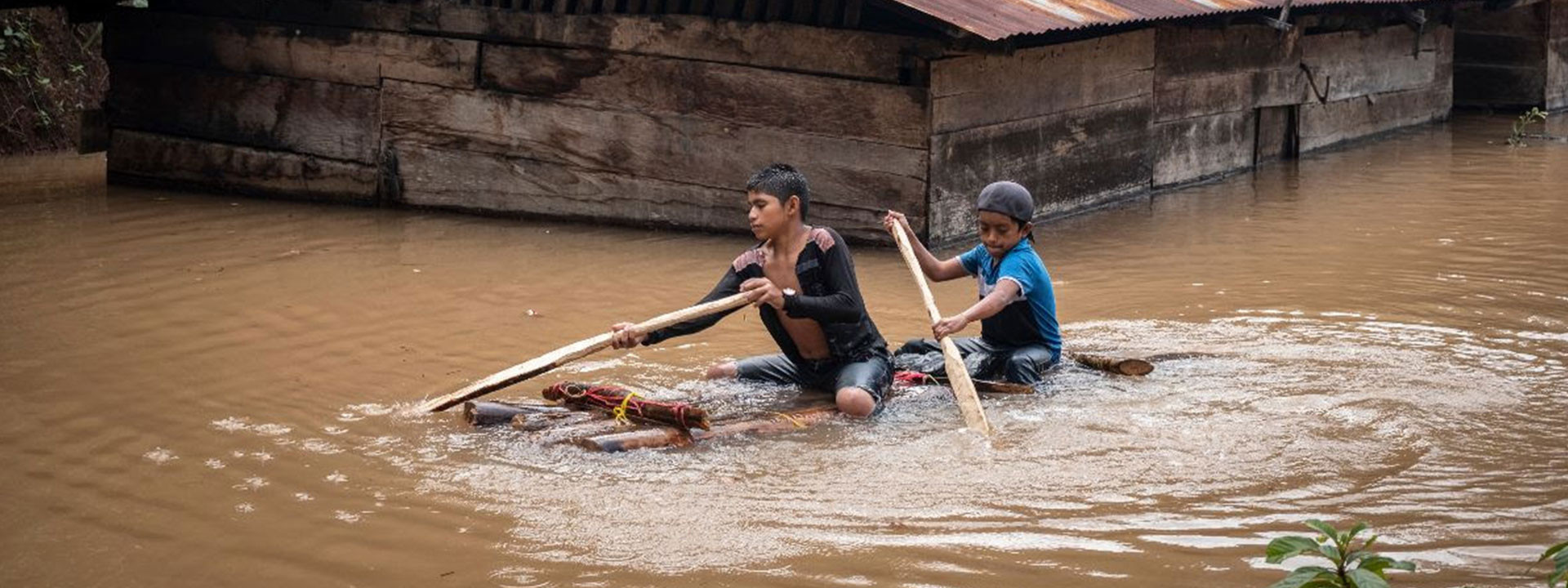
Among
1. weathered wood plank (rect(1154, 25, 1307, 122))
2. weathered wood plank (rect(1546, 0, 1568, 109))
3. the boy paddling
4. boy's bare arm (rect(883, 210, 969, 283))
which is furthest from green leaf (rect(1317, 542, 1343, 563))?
weathered wood plank (rect(1546, 0, 1568, 109))

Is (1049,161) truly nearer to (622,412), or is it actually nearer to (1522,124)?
(622,412)

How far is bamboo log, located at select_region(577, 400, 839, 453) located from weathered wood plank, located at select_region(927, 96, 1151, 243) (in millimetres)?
3815

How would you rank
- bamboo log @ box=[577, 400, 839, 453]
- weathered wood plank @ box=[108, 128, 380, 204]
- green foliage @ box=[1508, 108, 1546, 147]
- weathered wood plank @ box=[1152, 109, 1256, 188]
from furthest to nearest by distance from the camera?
green foliage @ box=[1508, 108, 1546, 147], weathered wood plank @ box=[1152, 109, 1256, 188], weathered wood plank @ box=[108, 128, 380, 204], bamboo log @ box=[577, 400, 839, 453]

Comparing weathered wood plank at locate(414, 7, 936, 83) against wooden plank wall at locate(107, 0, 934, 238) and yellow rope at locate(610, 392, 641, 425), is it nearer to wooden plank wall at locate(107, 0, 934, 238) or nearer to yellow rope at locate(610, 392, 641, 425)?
wooden plank wall at locate(107, 0, 934, 238)

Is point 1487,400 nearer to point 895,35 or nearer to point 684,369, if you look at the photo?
point 684,369

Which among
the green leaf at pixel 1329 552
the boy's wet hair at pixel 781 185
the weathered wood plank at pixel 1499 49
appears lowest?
the green leaf at pixel 1329 552

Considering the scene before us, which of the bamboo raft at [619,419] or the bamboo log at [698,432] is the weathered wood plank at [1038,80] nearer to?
the bamboo raft at [619,419]

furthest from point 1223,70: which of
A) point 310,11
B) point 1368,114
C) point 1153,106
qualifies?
point 310,11

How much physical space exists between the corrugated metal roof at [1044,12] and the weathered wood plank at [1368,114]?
11.1 feet

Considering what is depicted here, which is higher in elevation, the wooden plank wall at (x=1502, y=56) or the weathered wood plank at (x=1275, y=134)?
the wooden plank wall at (x=1502, y=56)

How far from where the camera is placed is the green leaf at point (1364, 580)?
10.2 ft

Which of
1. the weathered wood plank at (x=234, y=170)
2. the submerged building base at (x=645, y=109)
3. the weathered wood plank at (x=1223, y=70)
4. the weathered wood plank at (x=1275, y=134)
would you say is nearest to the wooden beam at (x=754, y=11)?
the submerged building base at (x=645, y=109)

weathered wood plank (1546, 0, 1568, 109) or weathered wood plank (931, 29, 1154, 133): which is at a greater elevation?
weathered wood plank (1546, 0, 1568, 109)

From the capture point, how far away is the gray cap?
6590 millimetres
